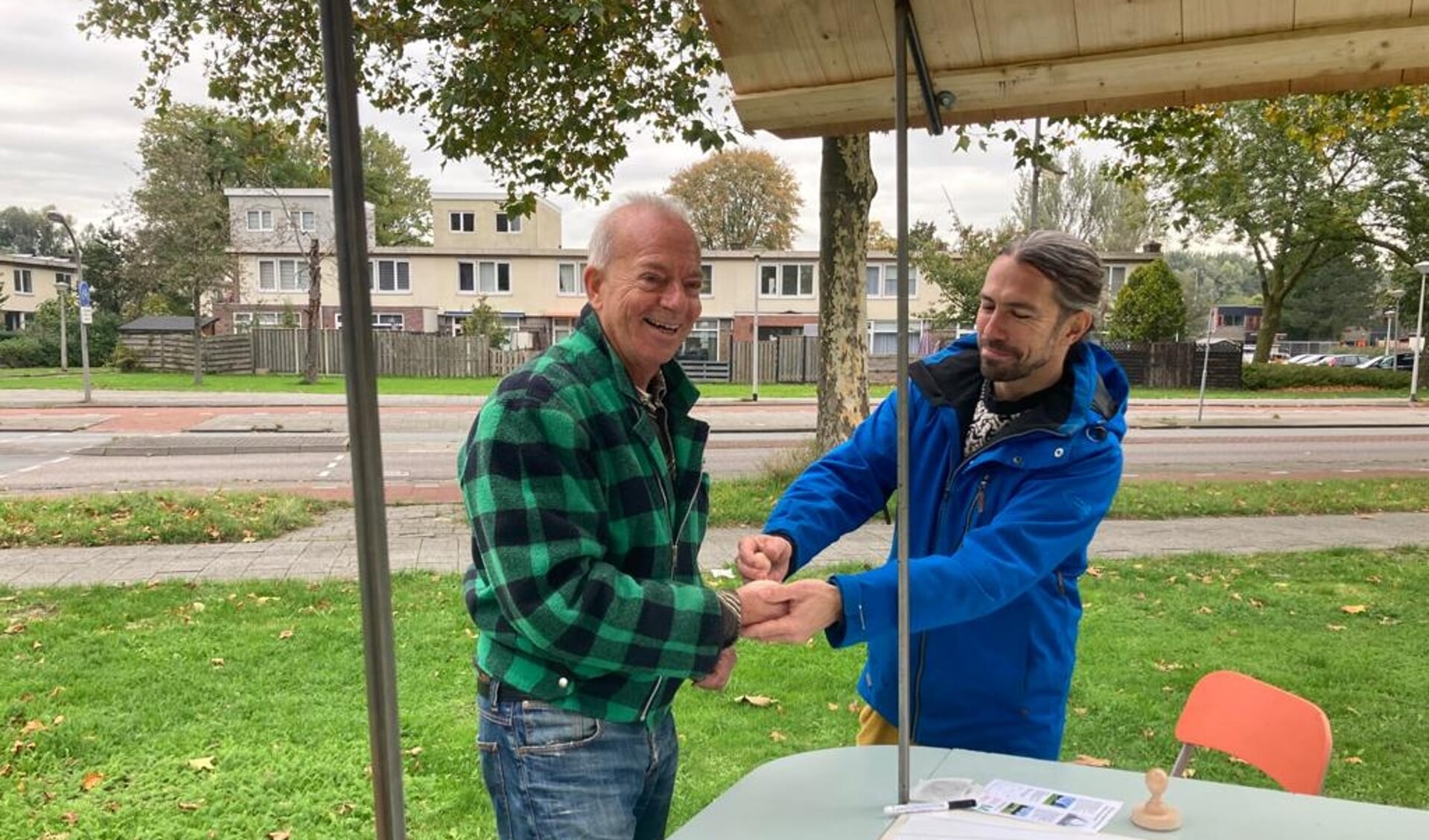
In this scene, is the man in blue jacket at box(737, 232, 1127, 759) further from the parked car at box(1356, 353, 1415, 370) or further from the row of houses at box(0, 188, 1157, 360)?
the parked car at box(1356, 353, 1415, 370)

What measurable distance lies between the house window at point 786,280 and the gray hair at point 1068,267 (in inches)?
1399

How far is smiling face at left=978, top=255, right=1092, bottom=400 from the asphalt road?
9.26 meters

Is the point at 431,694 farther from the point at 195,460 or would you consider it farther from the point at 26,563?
the point at 195,460

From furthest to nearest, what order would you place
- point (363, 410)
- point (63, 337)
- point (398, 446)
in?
point (63, 337), point (398, 446), point (363, 410)

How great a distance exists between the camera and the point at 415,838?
3262 millimetres

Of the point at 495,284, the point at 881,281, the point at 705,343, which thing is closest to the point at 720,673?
the point at 705,343

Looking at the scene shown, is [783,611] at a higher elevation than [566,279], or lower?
lower

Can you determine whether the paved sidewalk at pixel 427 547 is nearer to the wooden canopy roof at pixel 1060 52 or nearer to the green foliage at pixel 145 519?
the green foliage at pixel 145 519

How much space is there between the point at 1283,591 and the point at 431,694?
18.7 feet

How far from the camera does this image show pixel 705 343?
3675 centimetres

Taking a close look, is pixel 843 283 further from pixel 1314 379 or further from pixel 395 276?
pixel 395 276

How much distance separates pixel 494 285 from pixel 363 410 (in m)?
38.6

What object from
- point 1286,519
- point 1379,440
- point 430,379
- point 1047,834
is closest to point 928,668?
point 1047,834

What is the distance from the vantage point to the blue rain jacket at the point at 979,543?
65.9 inches
